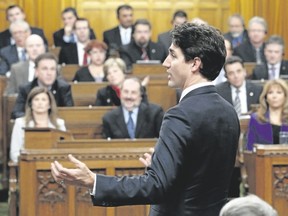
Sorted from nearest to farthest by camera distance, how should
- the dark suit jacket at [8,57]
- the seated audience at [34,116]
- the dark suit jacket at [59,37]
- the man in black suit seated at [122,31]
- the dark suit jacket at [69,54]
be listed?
the seated audience at [34,116], the dark suit jacket at [8,57], the dark suit jacket at [69,54], the dark suit jacket at [59,37], the man in black suit seated at [122,31]

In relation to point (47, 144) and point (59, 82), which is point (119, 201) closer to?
point (47, 144)

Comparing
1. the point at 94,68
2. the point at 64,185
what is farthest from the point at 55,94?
the point at 64,185

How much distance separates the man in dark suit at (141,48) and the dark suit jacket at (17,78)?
1.71 meters

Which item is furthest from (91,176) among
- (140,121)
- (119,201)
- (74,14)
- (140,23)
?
(74,14)

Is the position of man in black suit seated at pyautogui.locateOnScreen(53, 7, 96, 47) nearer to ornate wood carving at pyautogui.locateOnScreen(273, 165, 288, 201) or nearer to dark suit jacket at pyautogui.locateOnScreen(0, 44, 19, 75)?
dark suit jacket at pyautogui.locateOnScreen(0, 44, 19, 75)

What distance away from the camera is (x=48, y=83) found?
809cm

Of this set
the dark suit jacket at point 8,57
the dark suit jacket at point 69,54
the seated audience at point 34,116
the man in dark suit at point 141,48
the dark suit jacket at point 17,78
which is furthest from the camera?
the dark suit jacket at point 69,54

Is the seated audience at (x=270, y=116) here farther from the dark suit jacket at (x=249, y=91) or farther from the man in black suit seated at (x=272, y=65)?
the man in black suit seated at (x=272, y=65)

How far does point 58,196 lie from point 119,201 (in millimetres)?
3089

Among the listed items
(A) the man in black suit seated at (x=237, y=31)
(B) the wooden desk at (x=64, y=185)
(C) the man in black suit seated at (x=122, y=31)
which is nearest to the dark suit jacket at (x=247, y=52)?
(A) the man in black suit seated at (x=237, y=31)

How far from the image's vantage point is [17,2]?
12453 millimetres

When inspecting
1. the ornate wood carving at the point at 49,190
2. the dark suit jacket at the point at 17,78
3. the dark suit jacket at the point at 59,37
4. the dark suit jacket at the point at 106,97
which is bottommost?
the ornate wood carving at the point at 49,190

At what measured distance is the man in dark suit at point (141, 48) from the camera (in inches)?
408

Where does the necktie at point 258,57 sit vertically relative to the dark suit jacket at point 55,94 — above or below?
above
